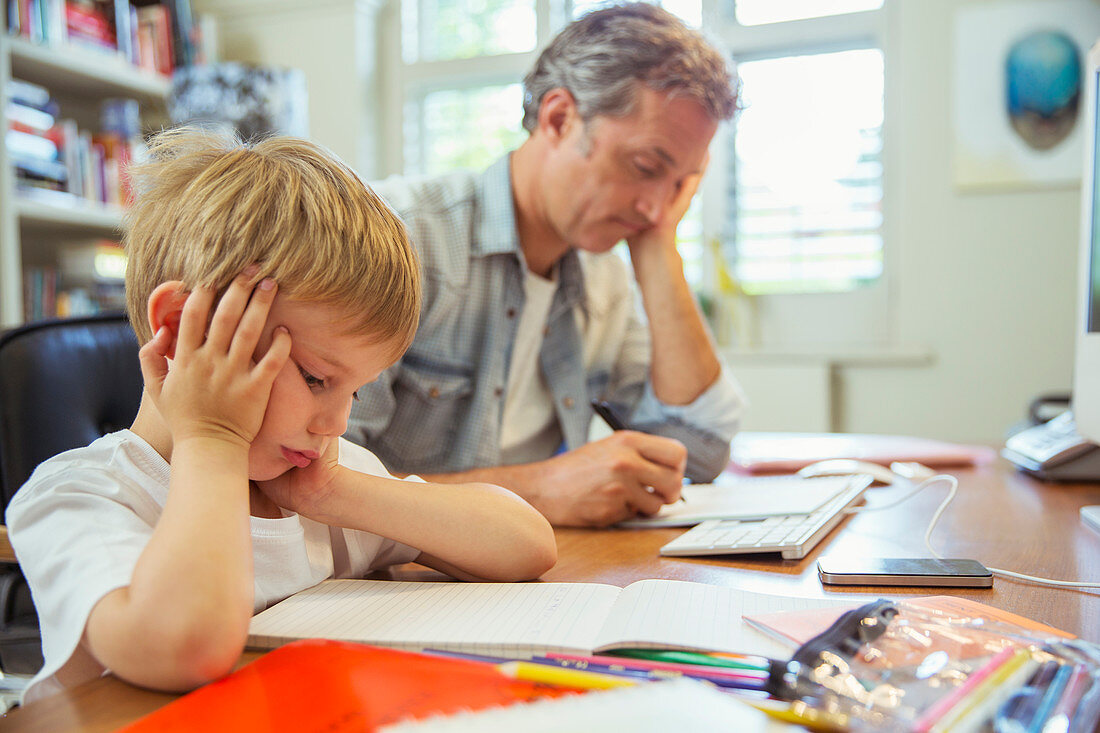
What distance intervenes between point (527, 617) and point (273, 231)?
0.31 metres

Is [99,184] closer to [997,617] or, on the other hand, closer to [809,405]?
[809,405]

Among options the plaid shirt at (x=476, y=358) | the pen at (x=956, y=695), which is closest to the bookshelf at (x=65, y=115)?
the plaid shirt at (x=476, y=358)

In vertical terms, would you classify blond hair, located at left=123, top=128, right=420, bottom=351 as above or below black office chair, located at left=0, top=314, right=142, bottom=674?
above

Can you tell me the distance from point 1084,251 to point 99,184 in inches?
109

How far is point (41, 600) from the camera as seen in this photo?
20.5 inches

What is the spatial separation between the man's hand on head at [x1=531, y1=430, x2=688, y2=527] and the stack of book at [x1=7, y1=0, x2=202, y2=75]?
2399 mm

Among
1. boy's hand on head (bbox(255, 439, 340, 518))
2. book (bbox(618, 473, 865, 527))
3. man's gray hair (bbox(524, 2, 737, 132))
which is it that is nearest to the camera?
boy's hand on head (bbox(255, 439, 340, 518))

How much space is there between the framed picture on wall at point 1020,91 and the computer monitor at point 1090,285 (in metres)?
1.82

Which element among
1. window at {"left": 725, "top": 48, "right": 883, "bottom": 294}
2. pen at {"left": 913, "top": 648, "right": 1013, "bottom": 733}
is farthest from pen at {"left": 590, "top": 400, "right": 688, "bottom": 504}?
window at {"left": 725, "top": 48, "right": 883, "bottom": 294}

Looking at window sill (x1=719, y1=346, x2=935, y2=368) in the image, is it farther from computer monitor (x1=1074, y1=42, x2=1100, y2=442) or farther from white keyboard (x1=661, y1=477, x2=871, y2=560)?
white keyboard (x1=661, y1=477, x2=871, y2=560)

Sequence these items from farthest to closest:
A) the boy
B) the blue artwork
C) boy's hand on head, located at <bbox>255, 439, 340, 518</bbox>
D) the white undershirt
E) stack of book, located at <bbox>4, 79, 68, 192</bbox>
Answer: the blue artwork
stack of book, located at <bbox>4, 79, 68, 192</bbox>
the white undershirt
boy's hand on head, located at <bbox>255, 439, 340, 518</bbox>
the boy

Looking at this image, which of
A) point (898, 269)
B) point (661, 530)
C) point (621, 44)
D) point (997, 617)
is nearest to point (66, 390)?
point (661, 530)

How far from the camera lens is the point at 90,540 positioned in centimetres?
52

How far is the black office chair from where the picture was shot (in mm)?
969
